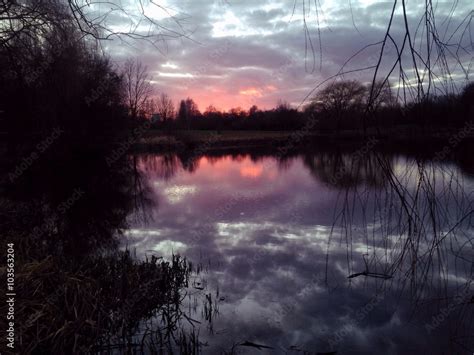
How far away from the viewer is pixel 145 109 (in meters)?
54.6

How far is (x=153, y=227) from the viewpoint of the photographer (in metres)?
9.86

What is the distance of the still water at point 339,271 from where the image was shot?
9.02 feet

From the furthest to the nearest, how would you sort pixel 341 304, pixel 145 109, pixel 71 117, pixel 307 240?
pixel 145 109
pixel 71 117
pixel 307 240
pixel 341 304

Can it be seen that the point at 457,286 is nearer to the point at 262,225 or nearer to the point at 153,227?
the point at 262,225

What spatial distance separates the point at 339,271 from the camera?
6137mm

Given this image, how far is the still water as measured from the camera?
2.75m

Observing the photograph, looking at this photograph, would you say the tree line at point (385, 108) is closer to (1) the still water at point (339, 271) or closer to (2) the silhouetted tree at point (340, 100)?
(2) the silhouetted tree at point (340, 100)

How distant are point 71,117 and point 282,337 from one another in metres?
28.5

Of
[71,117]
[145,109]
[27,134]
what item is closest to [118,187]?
[27,134]

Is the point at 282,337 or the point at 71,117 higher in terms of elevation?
the point at 71,117

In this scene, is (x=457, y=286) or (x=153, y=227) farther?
(x=153, y=227)

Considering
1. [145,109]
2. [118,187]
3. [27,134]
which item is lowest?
[118,187]

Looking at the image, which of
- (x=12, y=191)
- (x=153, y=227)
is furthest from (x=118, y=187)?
(x=153, y=227)

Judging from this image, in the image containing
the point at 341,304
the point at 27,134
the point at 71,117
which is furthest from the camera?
the point at 71,117
